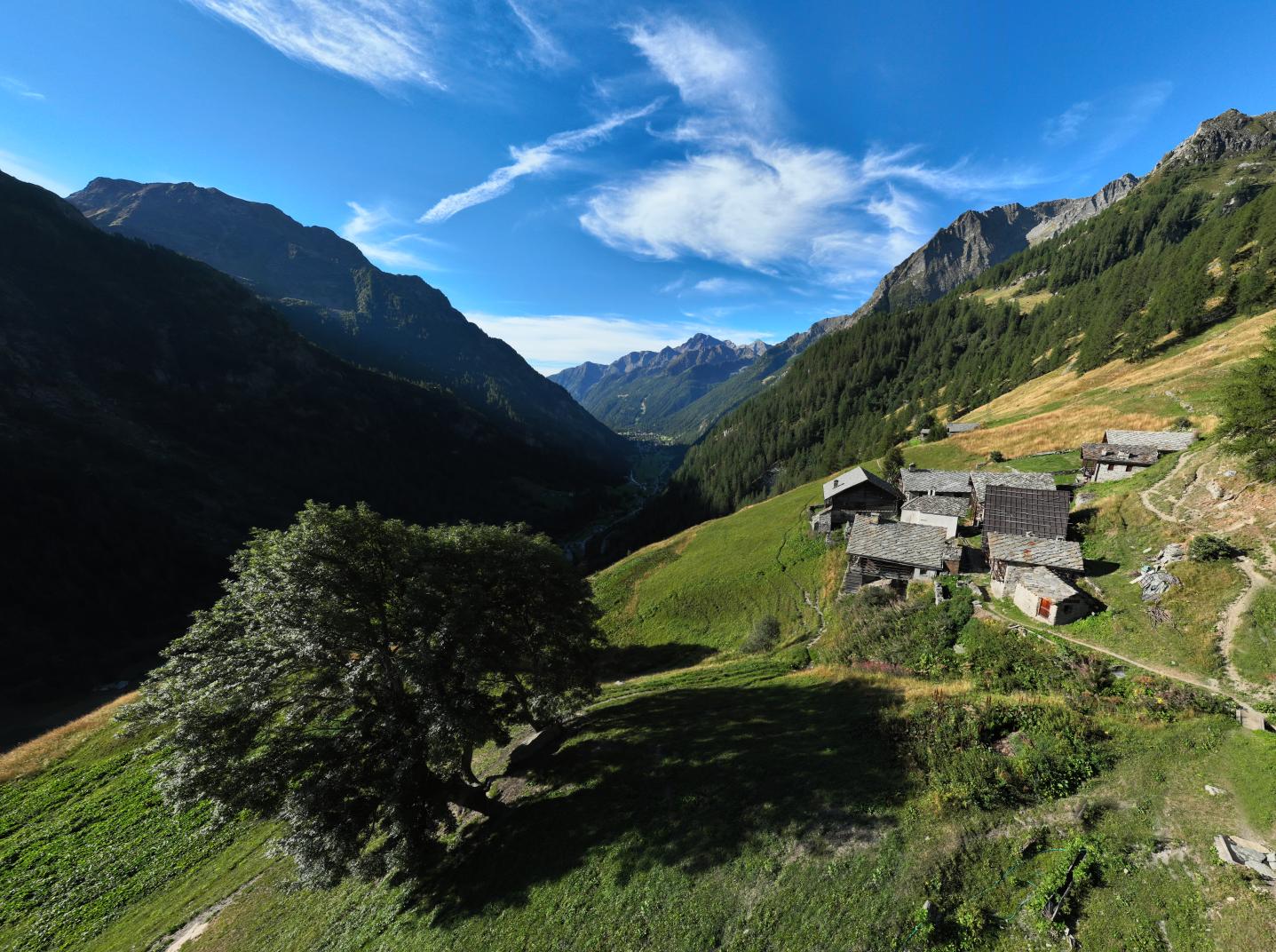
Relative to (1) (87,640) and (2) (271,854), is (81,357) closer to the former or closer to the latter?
(1) (87,640)

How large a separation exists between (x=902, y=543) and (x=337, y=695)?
4579 centimetres

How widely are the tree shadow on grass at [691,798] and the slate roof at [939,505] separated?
30961 millimetres

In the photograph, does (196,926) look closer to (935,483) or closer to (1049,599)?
(1049,599)

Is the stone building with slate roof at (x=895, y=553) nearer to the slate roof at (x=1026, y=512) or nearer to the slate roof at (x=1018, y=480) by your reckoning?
the slate roof at (x=1026, y=512)

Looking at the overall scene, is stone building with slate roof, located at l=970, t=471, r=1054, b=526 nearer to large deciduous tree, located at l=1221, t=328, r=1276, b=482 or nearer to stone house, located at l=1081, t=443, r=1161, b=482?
stone house, located at l=1081, t=443, r=1161, b=482

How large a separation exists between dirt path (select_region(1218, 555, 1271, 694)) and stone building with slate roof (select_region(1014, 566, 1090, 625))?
19.0 ft

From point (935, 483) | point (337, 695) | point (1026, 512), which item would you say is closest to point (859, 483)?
point (935, 483)

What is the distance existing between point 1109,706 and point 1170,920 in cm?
1105

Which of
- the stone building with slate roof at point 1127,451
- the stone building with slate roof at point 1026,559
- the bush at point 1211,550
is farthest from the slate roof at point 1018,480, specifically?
the bush at point 1211,550

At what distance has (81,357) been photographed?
129 m

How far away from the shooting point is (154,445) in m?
119

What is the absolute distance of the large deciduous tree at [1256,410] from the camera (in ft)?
86.5

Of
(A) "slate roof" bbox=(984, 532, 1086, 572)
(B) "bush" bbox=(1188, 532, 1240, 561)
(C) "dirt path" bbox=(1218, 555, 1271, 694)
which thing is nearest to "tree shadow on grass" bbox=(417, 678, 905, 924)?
(C) "dirt path" bbox=(1218, 555, 1271, 694)

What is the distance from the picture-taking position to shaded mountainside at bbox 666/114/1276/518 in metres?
93.9
